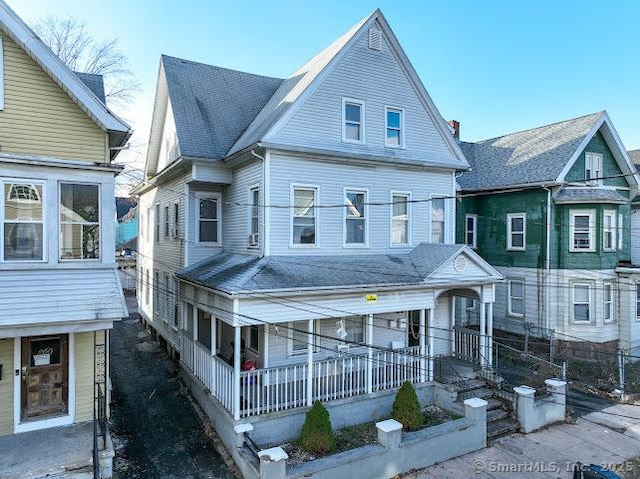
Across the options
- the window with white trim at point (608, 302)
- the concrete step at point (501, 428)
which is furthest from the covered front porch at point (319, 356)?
the window with white trim at point (608, 302)

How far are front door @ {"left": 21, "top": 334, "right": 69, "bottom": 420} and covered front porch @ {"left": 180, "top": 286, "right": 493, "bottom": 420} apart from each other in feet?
11.3

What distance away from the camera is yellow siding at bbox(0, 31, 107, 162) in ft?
30.0

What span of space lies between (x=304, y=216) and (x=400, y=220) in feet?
12.1

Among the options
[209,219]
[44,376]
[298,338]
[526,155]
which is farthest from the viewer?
[526,155]

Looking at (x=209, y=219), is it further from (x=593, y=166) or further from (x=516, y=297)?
(x=593, y=166)

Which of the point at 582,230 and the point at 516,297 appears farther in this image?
the point at 516,297

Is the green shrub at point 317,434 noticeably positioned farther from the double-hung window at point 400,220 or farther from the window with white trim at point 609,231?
the window with white trim at point 609,231

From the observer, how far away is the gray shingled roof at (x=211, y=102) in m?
14.2

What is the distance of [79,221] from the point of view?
9.73 m

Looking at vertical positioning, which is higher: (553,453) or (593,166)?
(593,166)

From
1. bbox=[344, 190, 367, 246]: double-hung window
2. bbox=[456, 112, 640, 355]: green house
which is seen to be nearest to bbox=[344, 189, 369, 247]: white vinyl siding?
bbox=[344, 190, 367, 246]: double-hung window

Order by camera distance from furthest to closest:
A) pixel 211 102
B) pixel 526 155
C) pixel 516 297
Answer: pixel 526 155
pixel 516 297
pixel 211 102

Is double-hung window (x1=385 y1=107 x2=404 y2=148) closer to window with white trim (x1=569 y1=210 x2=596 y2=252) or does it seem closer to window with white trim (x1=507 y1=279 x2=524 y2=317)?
window with white trim (x1=569 y1=210 x2=596 y2=252)

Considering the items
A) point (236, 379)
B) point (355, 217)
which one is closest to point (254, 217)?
point (355, 217)
